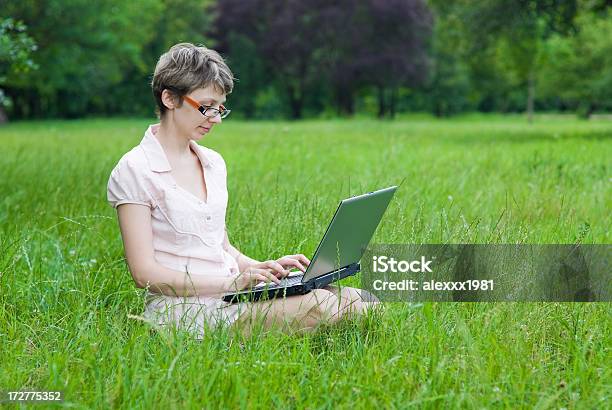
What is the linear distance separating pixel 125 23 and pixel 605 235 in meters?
31.1

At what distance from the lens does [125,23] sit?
3362cm

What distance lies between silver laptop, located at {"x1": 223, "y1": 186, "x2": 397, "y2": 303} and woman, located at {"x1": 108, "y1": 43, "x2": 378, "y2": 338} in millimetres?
45

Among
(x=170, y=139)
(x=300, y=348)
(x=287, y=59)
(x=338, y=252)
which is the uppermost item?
(x=170, y=139)

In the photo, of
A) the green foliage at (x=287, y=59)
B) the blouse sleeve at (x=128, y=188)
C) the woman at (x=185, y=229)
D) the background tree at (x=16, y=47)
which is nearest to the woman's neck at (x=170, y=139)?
the woman at (x=185, y=229)

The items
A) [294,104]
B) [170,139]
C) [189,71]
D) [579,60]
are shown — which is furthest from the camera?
[294,104]

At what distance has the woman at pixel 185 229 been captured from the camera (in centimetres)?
318

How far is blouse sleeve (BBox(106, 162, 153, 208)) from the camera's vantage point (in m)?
3.18

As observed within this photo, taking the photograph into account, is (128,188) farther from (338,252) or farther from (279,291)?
(338,252)

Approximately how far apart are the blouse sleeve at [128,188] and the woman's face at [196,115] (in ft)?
0.91

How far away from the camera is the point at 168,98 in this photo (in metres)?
3.26

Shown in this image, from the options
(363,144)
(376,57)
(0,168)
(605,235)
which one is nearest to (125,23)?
(376,57)

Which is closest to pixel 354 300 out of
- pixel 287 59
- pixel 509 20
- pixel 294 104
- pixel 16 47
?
pixel 16 47

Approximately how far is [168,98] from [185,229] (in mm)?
542

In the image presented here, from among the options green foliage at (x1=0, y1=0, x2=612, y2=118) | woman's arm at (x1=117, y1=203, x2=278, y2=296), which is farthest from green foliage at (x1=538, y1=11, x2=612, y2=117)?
woman's arm at (x1=117, y1=203, x2=278, y2=296)
